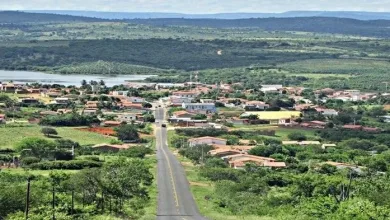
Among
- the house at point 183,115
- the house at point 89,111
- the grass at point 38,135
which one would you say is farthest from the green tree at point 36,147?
the house at point 183,115

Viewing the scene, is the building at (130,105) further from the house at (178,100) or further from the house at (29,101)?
the house at (29,101)

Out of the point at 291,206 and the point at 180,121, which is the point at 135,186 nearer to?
the point at 291,206

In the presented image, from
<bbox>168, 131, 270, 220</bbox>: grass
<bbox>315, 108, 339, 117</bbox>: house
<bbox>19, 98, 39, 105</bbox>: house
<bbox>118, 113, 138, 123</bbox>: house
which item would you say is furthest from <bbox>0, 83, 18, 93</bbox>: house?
<bbox>168, 131, 270, 220</bbox>: grass

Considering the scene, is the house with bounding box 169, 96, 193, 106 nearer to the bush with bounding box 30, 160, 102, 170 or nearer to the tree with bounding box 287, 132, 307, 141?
the tree with bounding box 287, 132, 307, 141

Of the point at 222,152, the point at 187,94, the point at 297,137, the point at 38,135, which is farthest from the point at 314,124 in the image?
the point at 38,135

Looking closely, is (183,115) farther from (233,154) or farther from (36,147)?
(36,147)

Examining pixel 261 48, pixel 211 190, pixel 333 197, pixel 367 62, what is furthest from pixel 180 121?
pixel 261 48
